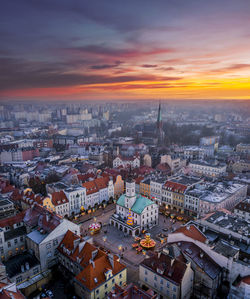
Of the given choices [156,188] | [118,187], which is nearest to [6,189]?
[118,187]

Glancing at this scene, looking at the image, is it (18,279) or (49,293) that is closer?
(49,293)

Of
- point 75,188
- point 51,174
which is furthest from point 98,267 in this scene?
point 51,174

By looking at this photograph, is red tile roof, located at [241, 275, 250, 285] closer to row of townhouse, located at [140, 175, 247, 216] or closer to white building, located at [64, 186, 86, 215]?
row of townhouse, located at [140, 175, 247, 216]

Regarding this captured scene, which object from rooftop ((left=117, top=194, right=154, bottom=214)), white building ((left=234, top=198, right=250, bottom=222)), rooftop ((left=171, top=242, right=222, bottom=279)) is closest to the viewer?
rooftop ((left=171, top=242, right=222, bottom=279))

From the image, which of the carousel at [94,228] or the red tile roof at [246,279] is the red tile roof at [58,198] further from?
the red tile roof at [246,279]

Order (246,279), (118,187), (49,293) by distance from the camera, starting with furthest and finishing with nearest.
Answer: (118,187), (49,293), (246,279)

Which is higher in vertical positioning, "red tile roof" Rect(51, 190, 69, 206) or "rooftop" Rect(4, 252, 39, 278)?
"red tile roof" Rect(51, 190, 69, 206)

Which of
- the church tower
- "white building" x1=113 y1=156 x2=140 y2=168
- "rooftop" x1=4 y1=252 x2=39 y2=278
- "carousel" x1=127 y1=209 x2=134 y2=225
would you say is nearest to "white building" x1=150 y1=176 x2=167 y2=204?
the church tower

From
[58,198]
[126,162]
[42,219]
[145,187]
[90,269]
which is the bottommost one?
[126,162]

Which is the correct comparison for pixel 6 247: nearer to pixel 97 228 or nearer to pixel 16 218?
pixel 16 218

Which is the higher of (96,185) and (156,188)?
(96,185)

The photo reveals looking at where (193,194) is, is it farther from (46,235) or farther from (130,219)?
(46,235)

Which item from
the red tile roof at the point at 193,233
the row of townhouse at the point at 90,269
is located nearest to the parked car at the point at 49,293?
the row of townhouse at the point at 90,269
